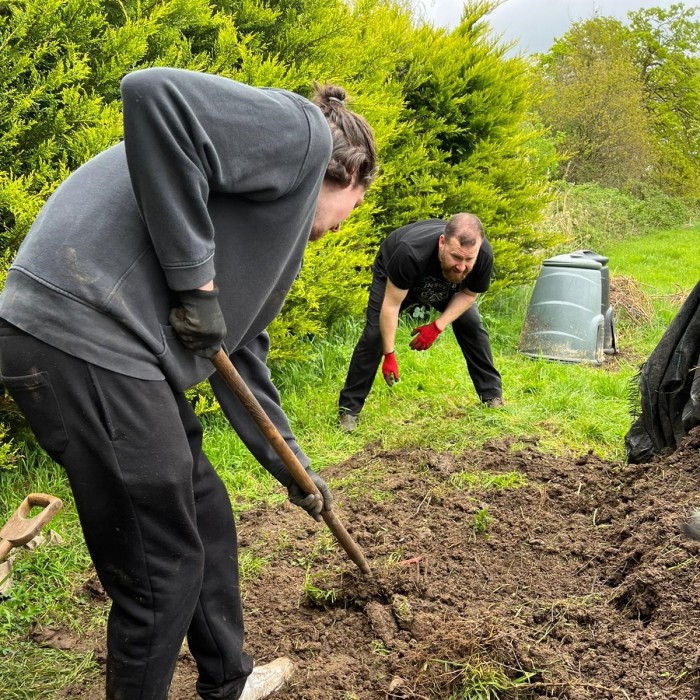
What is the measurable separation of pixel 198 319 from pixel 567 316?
5.89 metres

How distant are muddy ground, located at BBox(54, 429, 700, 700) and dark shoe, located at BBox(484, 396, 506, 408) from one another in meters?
1.17

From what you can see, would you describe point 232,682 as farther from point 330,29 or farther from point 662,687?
point 330,29

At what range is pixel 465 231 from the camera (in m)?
4.59

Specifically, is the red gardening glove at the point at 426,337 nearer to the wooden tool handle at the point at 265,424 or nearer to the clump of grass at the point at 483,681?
the wooden tool handle at the point at 265,424

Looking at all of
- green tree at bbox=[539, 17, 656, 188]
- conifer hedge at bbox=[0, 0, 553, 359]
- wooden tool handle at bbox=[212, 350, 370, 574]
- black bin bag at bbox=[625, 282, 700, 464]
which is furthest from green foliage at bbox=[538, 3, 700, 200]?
wooden tool handle at bbox=[212, 350, 370, 574]

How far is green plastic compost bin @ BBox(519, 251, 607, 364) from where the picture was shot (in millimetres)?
7035

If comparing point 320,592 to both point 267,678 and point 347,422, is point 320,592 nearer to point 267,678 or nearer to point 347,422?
point 267,678

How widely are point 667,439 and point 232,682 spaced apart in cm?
251

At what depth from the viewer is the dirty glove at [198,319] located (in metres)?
1.74

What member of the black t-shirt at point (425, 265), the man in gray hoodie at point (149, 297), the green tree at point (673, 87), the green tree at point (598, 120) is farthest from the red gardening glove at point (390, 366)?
the green tree at point (673, 87)

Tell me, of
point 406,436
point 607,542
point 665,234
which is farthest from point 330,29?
point 665,234

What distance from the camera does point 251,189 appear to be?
174 cm

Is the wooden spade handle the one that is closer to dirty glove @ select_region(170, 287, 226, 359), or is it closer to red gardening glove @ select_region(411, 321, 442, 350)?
dirty glove @ select_region(170, 287, 226, 359)

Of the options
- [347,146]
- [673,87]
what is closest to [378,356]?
[347,146]
